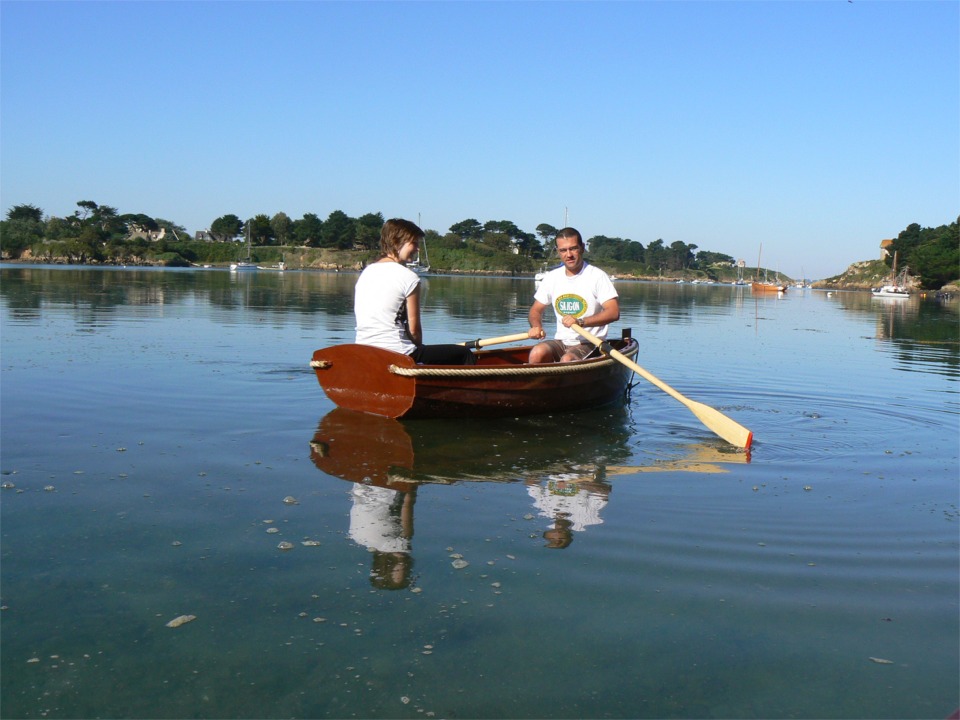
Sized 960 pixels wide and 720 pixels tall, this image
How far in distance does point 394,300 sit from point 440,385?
2.67 ft

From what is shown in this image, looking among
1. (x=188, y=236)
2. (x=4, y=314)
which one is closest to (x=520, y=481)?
(x=4, y=314)

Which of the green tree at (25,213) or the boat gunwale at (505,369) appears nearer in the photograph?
the boat gunwale at (505,369)

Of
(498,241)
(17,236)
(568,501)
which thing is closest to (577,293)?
(568,501)

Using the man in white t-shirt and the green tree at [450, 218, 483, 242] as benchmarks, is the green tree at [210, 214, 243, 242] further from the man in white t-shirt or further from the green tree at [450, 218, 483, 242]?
the man in white t-shirt

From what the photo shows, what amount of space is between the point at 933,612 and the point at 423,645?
7.13 ft

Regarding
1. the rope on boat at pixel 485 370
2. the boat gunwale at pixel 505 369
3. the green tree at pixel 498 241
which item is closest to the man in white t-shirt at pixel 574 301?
the boat gunwale at pixel 505 369

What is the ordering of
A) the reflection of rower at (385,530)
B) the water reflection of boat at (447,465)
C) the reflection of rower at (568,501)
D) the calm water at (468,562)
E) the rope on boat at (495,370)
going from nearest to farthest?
the calm water at (468,562)
the reflection of rower at (385,530)
the water reflection of boat at (447,465)
the reflection of rower at (568,501)
the rope on boat at (495,370)

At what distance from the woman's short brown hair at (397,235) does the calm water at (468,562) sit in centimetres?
151

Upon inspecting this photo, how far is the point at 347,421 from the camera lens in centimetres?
720

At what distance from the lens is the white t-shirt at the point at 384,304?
688cm

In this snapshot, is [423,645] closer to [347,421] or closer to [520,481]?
[520,481]

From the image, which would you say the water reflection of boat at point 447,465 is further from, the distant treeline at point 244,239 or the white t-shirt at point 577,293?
the distant treeline at point 244,239

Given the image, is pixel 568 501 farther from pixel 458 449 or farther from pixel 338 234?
pixel 338 234

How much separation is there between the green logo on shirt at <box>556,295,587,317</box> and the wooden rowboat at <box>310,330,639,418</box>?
702 millimetres
